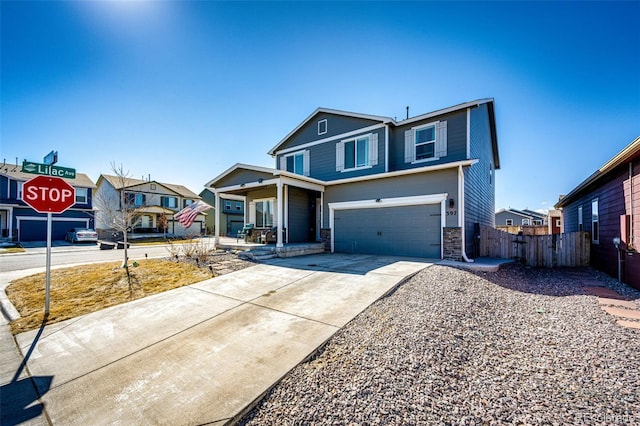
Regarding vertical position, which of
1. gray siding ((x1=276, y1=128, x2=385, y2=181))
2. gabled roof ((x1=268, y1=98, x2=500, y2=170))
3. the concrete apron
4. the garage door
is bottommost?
the concrete apron

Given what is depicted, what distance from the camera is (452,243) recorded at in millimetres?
9195

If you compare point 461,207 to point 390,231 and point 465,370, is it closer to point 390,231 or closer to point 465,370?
point 390,231

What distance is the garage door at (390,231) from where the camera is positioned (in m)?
9.72

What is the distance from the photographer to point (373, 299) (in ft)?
16.1

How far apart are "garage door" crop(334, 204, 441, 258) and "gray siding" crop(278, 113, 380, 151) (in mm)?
4410

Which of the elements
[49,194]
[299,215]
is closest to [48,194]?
[49,194]

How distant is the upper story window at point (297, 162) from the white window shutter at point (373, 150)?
380 cm

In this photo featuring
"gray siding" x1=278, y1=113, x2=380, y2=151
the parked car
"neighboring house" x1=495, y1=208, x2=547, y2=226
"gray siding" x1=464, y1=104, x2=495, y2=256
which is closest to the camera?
"gray siding" x1=464, y1=104, x2=495, y2=256

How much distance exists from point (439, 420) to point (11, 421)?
11.7 ft

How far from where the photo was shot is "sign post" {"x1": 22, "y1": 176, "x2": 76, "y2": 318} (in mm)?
4602

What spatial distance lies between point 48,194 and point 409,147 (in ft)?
38.9

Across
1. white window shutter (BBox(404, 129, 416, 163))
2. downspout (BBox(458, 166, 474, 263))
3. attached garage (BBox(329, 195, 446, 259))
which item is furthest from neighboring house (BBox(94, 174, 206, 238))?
downspout (BBox(458, 166, 474, 263))

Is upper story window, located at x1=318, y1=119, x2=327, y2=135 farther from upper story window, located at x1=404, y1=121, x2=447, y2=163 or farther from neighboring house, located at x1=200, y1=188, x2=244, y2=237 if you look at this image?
neighboring house, located at x1=200, y1=188, x2=244, y2=237

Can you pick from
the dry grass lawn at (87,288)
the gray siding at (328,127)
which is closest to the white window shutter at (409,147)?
the gray siding at (328,127)
